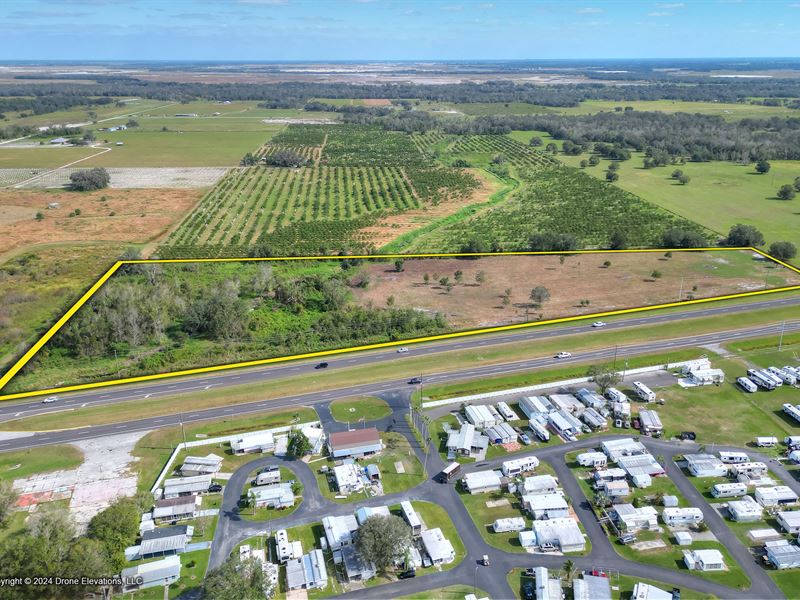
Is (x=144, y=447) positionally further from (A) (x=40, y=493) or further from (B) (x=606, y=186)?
(B) (x=606, y=186)

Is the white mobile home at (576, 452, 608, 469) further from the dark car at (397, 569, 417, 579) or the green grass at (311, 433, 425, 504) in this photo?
the dark car at (397, 569, 417, 579)

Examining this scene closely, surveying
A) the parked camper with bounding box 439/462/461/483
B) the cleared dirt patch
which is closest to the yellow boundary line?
the parked camper with bounding box 439/462/461/483

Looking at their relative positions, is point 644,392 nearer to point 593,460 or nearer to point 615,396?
point 615,396

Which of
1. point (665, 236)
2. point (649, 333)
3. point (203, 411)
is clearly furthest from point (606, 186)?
point (203, 411)

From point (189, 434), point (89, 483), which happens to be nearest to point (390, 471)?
point (189, 434)

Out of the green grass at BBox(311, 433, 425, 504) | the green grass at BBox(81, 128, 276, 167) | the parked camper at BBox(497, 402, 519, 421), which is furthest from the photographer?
the green grass at BBox(81, 128, 276, 167)
